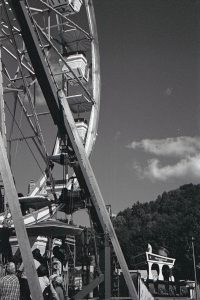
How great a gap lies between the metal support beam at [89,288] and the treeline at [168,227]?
24.2 m

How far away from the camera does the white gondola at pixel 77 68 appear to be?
18250mm

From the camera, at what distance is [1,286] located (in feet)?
18.2

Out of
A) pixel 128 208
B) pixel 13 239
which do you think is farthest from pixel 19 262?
pixel 128 208

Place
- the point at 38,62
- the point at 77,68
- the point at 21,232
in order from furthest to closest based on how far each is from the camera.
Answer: the point at 77,68 → the point at 38,62 → the point at 21,232

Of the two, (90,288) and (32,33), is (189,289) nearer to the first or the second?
(90,288)

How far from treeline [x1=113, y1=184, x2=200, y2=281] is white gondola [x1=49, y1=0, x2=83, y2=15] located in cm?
2139

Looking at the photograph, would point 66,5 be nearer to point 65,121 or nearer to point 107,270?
point 65,121

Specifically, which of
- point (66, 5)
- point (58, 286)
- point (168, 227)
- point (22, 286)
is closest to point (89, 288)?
point (58, 286)

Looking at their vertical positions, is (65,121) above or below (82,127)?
below

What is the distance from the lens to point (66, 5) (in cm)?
1730

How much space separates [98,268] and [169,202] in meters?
76.2

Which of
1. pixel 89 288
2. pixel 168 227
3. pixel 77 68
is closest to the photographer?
pixel 89 288

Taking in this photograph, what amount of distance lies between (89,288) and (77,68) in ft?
39.6

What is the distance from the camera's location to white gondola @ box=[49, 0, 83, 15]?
17.3 metres
